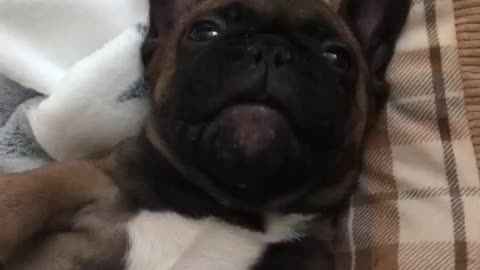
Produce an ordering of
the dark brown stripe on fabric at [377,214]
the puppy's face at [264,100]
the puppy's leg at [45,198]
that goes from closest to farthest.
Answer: the puppy's face at [264,100]
the puppy's leg at [45,198]
the dark brown stripe on fabric at [377,214]

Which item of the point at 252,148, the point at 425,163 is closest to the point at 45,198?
the point at 252,148

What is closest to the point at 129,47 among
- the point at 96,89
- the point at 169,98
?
the point at 96,89

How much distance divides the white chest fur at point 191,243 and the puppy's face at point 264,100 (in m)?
0.09

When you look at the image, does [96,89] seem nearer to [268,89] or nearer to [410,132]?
[268,89]

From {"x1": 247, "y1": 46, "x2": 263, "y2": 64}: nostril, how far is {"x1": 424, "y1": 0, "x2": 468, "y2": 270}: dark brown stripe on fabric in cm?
40

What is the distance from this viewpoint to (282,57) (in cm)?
147

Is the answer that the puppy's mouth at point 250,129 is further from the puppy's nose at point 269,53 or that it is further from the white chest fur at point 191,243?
the white chest fur at point 191,243

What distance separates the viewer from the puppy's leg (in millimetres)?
1570

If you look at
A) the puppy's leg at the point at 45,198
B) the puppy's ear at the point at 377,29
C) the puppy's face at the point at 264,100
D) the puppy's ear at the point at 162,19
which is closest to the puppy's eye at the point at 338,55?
the puppy's face at the point at 264,100

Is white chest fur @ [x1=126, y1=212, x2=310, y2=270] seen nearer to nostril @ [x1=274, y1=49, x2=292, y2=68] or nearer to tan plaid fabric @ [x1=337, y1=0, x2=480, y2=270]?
tan plaid fabric @ [x1=337, y1=0, x2=480, y2=270]

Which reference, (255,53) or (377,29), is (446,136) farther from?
A: (255,53)

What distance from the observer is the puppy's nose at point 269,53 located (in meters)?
1.46

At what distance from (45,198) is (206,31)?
0.40m

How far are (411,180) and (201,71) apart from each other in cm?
48
